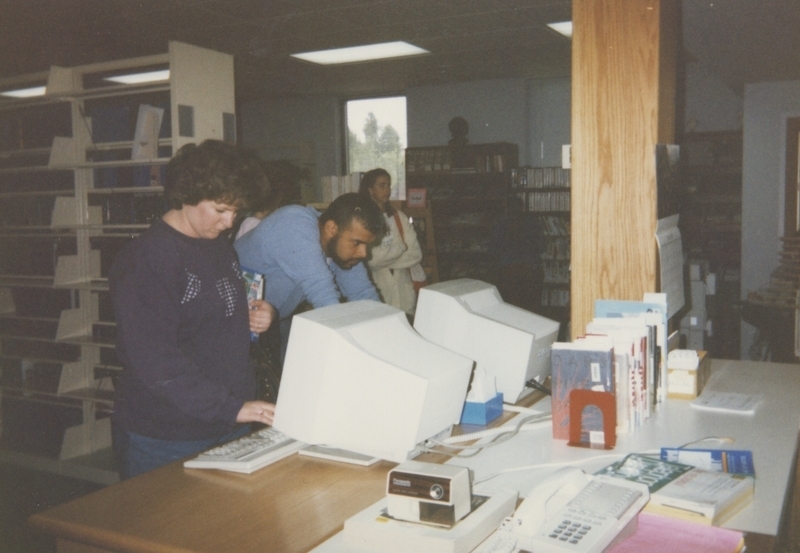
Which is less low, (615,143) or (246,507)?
(615,143)

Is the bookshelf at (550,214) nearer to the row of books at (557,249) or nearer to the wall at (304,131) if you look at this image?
the row of books at (557,249)

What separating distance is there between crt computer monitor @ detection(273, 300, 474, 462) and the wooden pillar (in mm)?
931

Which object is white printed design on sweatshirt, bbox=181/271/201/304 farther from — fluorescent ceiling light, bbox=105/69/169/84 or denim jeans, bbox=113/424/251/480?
fluorescent ceiling light, bbox=105/69/169/84

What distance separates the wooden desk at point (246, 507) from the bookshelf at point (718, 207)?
247 inches

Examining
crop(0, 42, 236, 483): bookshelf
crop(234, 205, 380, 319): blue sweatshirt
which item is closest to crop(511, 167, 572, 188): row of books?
crop(0, 42, 236, 483): bookshelf

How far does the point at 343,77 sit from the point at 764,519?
7.14 m

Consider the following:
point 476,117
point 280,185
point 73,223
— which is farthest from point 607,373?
point 476,117

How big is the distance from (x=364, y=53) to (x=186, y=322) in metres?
5.35

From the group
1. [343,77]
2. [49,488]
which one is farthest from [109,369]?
[343,77]

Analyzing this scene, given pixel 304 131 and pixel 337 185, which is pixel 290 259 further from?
pixel 304 131

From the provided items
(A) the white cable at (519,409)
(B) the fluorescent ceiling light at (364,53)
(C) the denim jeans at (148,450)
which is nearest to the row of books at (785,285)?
(B) the fluorescent ceiling light at (364,53)

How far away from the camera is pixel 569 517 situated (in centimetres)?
120

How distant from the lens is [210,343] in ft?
6.39

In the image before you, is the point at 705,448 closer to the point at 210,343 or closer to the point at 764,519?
the point at 764,519
